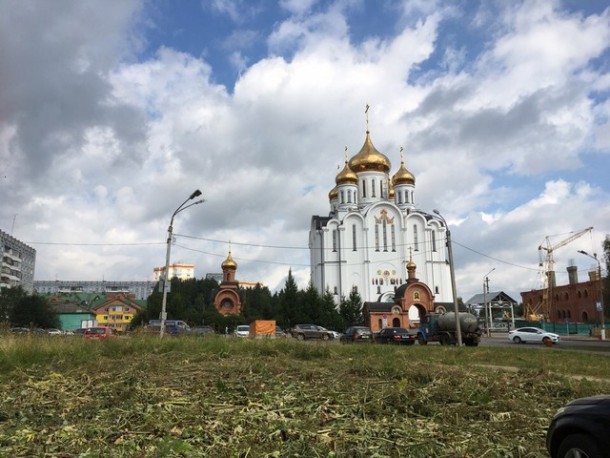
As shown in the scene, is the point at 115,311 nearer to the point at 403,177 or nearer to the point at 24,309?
the point at 24,309

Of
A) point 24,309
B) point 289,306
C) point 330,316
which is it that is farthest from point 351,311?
point 24,309

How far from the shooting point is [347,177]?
68.8 m

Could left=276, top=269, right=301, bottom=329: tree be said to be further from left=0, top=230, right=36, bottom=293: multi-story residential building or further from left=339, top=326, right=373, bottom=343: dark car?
left=0, top=230, right=36, bottom=293: multi-story residential building

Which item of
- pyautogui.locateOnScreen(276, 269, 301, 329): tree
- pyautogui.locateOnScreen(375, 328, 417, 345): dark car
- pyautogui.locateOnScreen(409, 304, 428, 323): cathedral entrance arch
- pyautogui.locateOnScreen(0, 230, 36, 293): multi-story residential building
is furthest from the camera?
pyautogui.locateOnScreen(0, 230, 36, 293): multi-story residential building

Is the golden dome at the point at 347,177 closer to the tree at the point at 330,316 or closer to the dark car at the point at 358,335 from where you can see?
the tree at the point at 330,316

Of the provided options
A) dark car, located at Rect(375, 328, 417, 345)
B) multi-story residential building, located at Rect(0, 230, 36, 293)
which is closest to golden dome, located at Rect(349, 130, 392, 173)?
dark car, located at Rect(375, 328, 417, 345)

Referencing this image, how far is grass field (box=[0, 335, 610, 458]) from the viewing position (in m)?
4.61

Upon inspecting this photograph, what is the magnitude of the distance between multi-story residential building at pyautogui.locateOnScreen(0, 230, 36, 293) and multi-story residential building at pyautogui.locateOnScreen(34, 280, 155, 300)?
53527mm

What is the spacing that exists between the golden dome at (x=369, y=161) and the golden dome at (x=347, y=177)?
3.99 feet

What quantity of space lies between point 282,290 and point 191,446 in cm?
5029

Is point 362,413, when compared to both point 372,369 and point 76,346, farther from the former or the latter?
point 76,346

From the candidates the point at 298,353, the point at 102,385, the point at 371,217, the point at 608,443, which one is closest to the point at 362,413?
the point at 608,443

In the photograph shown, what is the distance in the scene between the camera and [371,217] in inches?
2562

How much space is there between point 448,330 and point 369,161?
40.6 meters
